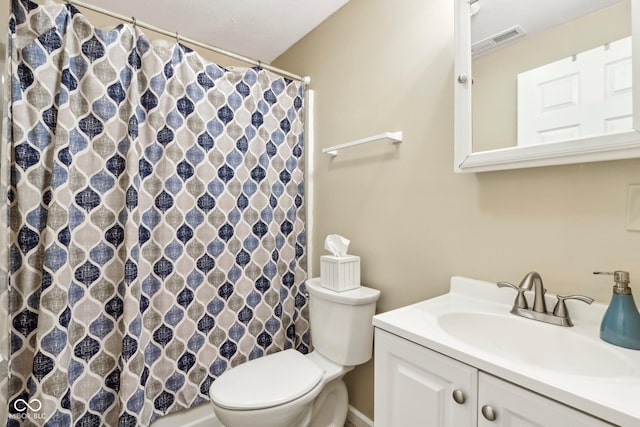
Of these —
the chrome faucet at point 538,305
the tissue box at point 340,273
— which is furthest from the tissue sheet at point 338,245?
the chrome faucet at point 538,305

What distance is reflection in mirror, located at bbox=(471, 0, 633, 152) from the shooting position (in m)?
0.83

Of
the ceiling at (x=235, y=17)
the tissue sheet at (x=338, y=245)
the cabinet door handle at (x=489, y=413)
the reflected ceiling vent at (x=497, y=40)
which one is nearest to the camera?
the cabinet door handle at (x=489, y=413)

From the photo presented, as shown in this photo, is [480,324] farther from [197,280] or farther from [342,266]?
[197,280]

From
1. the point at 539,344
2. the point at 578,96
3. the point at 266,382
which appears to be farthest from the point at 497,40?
the point at 266,382

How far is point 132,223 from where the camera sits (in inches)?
54.0

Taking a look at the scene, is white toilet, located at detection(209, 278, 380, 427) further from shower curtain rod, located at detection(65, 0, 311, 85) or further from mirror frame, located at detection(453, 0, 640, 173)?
shower curtain rod, located at detection(65, 0, 311, 85)

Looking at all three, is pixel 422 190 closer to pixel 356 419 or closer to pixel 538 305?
pixel 538 305

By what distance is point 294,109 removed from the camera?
6.40 feet

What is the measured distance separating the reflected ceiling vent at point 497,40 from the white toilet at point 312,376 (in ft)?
3.53

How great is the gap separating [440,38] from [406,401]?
1.35 meters

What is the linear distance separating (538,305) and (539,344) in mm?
112

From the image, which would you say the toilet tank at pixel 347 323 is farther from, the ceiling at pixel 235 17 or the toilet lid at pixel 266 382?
the ceiling at pixel 235 17

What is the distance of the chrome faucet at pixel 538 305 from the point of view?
0.89 meters

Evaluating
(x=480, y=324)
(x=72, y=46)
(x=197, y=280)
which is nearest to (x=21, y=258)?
(x=197, y=280)
